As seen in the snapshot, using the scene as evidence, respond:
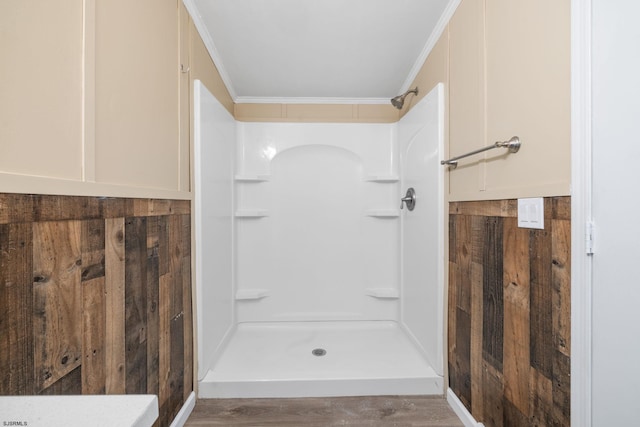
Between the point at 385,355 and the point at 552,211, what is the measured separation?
1.48m

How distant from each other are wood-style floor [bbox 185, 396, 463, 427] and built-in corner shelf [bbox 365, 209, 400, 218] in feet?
4.43

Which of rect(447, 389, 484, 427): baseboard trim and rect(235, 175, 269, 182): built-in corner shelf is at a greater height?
rect(235, 175, 269, 182): built-in corner shelf

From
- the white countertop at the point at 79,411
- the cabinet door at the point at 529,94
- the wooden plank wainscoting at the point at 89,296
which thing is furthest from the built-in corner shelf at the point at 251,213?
the white countertop at the point at 79,411

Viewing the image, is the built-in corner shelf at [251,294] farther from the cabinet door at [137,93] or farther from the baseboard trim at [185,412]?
the cabinet door at [137,93]

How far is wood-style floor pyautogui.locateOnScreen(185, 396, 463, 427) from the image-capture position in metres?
1.53

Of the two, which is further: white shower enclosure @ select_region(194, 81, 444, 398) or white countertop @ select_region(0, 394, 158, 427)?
white shower enclosure @ select_region(194, 81, 444, 398)

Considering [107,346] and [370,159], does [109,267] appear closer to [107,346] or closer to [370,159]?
[107,346]

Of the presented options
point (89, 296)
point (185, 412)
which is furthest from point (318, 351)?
point (89, 296)

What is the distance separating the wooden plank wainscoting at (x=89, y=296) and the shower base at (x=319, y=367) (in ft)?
1.44

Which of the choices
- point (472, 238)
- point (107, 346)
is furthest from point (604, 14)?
point (107, 346)

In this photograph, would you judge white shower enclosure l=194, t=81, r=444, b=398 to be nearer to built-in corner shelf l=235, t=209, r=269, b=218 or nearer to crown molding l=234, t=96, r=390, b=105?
built-in corner shelf l=235, t=209, r=269, b=218

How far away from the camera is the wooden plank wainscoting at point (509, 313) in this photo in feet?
3.06

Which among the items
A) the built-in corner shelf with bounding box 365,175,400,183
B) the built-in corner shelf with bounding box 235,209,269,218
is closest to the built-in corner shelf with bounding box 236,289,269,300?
the built-in corner shelf with bounding box 235,209,269,218

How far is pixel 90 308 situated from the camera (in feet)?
2.91
